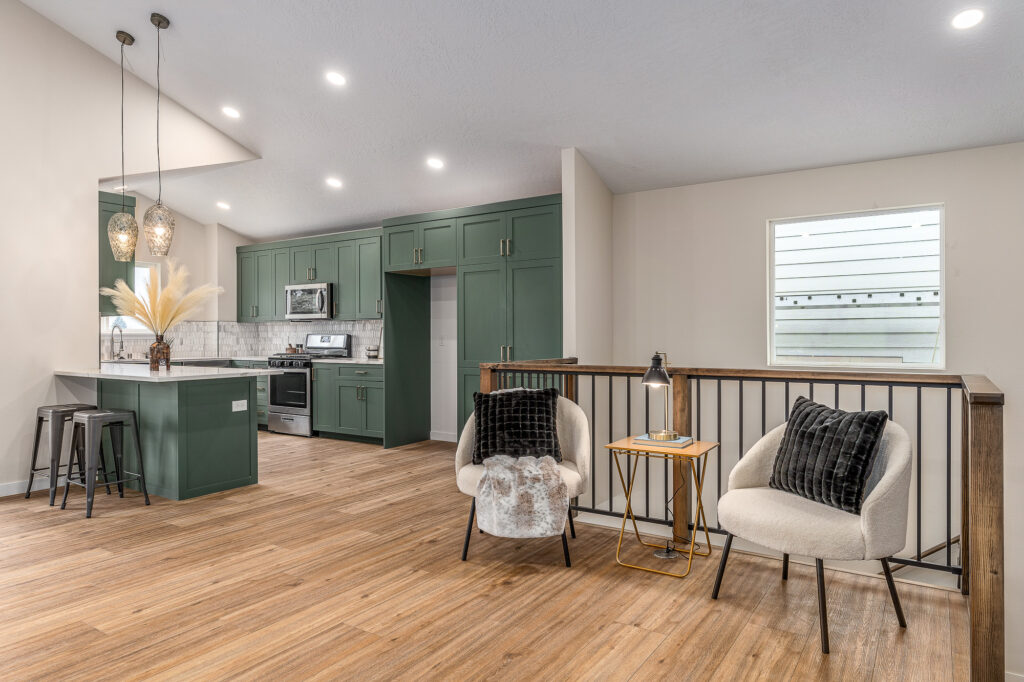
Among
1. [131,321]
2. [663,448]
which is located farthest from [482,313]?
[131,321]

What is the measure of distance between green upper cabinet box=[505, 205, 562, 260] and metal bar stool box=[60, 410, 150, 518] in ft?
10.7

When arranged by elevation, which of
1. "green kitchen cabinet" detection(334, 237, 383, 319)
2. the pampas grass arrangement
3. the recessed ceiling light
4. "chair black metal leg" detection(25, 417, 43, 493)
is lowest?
"chair black metal leg" detection(25, 417, 43, 493)

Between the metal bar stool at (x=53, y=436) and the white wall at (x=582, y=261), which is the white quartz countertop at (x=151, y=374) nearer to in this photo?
the metal bar stool at (x=53, y=436)

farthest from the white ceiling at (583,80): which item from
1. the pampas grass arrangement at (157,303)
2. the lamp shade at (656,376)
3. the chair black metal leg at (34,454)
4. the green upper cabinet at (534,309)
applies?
the chair black metal leg at (34,454)

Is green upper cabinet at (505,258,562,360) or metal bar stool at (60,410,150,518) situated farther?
green upper cabinet at (505,258,562,360)

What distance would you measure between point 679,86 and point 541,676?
11.4 feet

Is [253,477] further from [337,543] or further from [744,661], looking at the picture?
[744,661]

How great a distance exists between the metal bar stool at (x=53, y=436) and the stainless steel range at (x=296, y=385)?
2423mm

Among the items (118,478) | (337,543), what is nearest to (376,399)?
(118,478)

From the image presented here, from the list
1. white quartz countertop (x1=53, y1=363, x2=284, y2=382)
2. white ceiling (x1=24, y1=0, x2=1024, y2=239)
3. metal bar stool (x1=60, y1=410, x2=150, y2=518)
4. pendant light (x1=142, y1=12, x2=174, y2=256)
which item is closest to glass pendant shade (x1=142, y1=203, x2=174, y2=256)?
pendant light (x1=142, y1=12, x2=174, y2=256)

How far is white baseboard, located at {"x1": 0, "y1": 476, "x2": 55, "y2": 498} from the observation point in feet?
14.8

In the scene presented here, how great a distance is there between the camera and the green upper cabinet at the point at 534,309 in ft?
17.1

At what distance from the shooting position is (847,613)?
2533mm

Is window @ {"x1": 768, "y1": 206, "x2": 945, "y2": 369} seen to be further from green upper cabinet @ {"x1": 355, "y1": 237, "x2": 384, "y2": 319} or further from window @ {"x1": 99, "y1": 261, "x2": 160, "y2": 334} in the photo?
window @ {"x1": 99, "y1": 261, "x2": 160, "y2": 334}
